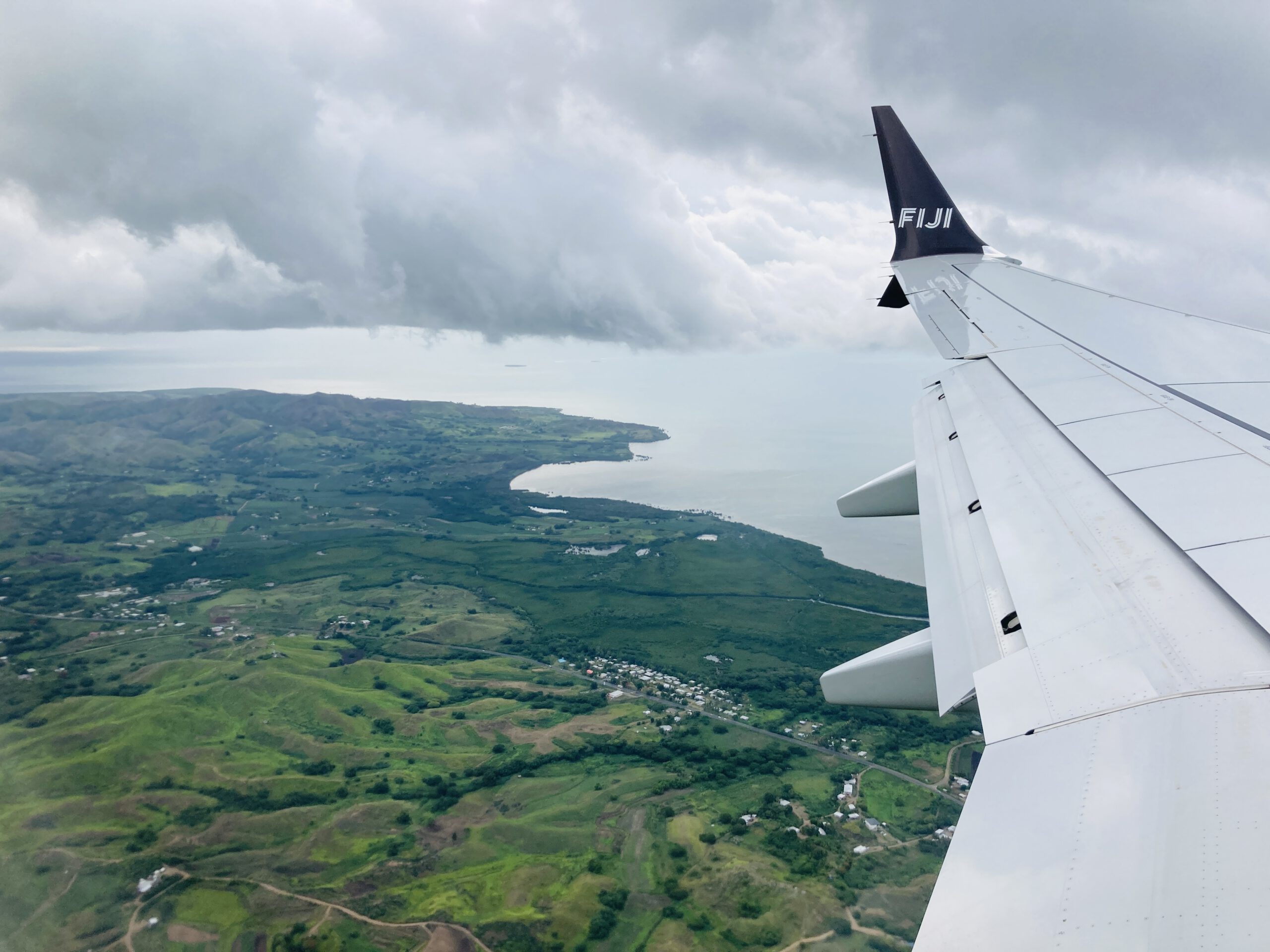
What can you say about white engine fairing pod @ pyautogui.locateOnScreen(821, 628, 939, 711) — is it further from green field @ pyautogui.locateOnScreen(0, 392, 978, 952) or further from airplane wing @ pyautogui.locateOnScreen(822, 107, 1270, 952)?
green field @ pyautogui.locateOnScreen(0, 392, 978, 952)

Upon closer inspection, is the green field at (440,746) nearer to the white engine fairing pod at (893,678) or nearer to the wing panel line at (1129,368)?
the wing panel line at (1129,368)

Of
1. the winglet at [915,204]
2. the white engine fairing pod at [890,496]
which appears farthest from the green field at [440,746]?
the winglet at [915,204]

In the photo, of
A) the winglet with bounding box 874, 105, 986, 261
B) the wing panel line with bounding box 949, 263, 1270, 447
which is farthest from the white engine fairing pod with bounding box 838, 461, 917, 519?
the winglet with bounding box 874, 105, 986, 261

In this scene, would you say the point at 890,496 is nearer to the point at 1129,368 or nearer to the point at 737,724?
the point at 1129,368

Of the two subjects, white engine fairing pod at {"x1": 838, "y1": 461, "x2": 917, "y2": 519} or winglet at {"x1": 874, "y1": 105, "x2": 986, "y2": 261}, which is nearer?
white engine fairing pod at {"x1": 838, "y1": 461, "x2": 917, "y2": 519}

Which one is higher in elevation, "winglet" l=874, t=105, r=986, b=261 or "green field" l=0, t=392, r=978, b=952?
"winglet" l=874, t=105, r=986, b=261

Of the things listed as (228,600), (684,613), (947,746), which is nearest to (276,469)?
(228,600)

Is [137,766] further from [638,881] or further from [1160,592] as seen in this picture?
[1160,592]

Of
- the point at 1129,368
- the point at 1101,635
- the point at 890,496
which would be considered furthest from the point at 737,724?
the point at 1101,635
